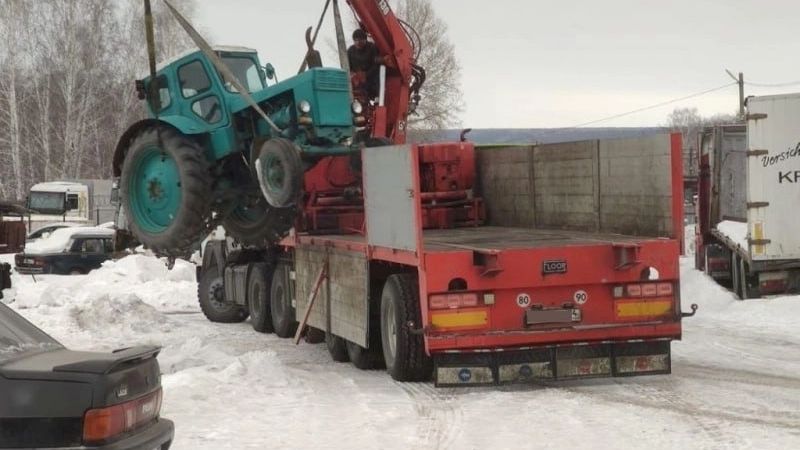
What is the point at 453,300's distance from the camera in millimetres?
9125

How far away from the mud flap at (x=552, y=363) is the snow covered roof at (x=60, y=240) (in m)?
19.8

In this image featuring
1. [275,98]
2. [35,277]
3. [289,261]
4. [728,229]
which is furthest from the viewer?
[35,277]

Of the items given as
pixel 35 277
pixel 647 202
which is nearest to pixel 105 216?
pixel 35 277

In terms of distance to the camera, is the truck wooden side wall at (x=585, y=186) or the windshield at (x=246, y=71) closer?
the truck wooden side wall at (x=585, y=186)

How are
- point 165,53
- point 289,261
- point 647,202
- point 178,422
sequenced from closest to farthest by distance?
point 178,422, point 647,202, point 289,261, point 165,53

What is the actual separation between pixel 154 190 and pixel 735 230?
32.1ft

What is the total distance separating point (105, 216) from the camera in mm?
48656

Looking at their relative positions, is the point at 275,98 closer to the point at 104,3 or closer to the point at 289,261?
the point at 289,261

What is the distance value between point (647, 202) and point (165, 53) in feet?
129

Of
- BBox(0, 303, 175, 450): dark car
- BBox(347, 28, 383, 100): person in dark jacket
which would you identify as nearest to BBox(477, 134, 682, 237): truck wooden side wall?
BBox(347, 28, 383, 100): person in dark jacket

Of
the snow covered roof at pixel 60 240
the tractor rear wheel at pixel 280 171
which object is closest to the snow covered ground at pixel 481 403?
the tractor rear wheel at pixel 280 171

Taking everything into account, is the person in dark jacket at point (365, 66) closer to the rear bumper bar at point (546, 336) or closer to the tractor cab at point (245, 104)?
the tractor cab at point (245, 104)

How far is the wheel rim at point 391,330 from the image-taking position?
1009cm

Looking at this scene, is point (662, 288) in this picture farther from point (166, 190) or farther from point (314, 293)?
point (166, 190)
